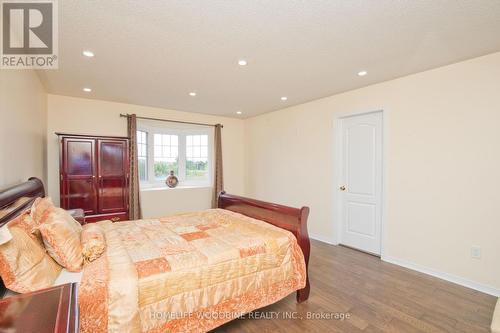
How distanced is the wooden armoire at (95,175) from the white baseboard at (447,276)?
4.18 meters

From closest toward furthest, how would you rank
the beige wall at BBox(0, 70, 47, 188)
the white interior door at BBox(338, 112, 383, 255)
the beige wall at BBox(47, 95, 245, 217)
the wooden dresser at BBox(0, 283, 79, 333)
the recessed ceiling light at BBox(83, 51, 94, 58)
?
the wooden dresser at BBox(0, 283, 79, 333)
the beige wall at BBox(0, 70, 47, 188)
the recessed ceiling light at BBox(83, 51, 94, 58)
the white interior door at BBox(338, 112, 383, 255)
the beige wall at BBox(47, 95, 245, 217)

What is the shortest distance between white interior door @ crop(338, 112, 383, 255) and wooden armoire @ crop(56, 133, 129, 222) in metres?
3.63

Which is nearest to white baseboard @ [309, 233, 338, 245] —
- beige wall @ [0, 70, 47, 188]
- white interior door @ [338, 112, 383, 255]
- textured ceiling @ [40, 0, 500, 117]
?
white interior door @ [338, 112, 383, 255]

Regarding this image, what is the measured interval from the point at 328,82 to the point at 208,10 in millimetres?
2048

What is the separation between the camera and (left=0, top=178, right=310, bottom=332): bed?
138cm

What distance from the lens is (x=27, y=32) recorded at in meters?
2.03

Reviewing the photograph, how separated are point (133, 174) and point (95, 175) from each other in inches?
26.2

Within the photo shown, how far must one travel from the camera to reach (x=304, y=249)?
223 centimetres

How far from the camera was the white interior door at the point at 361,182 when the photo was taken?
3449 millimetres

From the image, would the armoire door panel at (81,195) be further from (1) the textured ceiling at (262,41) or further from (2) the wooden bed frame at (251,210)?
(1) the textured ceiling at (262,41)

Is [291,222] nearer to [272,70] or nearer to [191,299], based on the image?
[191,299]

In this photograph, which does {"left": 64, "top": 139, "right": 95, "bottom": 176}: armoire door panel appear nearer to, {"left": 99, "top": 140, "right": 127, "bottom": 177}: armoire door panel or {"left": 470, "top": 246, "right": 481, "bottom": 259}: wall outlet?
{"left": 99, "top": 140, "right": 127, "bottom": 177}: armoire door panel

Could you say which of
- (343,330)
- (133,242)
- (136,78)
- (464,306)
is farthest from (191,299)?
(136,78)

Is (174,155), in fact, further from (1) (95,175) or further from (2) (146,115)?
(1) (95,175)
